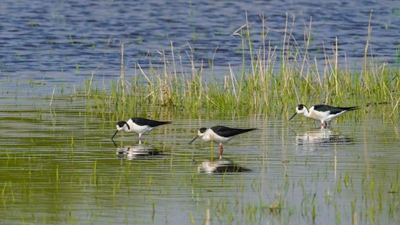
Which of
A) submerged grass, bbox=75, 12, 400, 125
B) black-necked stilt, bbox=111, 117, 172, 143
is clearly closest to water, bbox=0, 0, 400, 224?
black-necked stilt, bbox=111, 117, 172, 143

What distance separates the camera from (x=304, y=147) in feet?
45.1

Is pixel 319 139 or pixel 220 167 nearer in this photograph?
pixel 220 167

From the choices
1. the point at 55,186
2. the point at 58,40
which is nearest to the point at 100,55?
the point at 58,40

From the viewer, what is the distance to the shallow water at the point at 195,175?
31.7 ft

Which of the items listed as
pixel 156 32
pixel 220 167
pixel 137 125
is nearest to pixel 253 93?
pixel 137 125

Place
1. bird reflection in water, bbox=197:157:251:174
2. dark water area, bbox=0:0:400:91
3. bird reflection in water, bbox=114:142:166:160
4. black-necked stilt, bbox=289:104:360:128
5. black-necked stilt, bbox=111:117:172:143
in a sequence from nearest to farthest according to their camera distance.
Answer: bird reflection in water, bbox=197:157:251:174 < bird reflection in water, bbox=114:142:166:160 < black-necked stilt, bbox=111:117:172:143 < black-necked stilt, bbox=289:104:360:128 < dark water area, bbox=0:0:400:91

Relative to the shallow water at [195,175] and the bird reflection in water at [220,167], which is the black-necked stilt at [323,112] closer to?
the shallow water at [195,175]

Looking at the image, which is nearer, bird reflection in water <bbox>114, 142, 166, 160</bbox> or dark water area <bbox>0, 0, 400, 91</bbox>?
bird reflection in water <bbox>114, 142, 166, 160</bbox>

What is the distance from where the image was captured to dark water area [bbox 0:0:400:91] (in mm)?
26156

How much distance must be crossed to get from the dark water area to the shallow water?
740 cm

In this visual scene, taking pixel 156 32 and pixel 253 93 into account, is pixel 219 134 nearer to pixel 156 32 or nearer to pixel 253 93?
pixel 253 93

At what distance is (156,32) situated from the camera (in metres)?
33.0

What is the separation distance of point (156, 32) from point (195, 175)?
2175 cm

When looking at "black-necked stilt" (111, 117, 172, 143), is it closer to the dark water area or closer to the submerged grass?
the submerged grass
